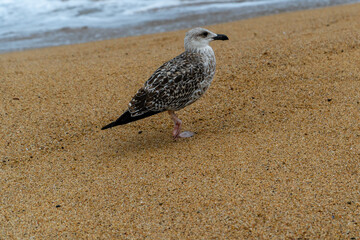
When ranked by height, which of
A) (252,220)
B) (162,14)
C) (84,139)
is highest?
(162,14)

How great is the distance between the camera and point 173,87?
3852mm

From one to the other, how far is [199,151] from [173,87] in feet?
2.42

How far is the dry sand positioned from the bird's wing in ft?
1.70

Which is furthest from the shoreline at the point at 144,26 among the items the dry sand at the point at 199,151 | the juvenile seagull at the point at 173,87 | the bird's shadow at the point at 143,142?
the juvenile seagull at the point at 173,87

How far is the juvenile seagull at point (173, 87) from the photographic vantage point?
385cm

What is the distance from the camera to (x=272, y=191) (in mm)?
3184

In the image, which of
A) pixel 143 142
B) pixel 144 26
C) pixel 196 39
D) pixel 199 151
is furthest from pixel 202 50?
pixel 144 26

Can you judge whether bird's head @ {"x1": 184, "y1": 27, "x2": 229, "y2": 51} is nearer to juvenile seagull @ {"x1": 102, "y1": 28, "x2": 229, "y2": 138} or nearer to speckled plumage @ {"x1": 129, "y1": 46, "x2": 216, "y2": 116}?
juvenile seagull @ {"x1": 102, "y1": 28, "x2": 229, "y2": 138}

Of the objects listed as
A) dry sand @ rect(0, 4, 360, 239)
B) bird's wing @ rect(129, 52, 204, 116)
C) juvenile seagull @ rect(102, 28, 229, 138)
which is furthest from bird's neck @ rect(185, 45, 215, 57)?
dry sand @ rect(0, 4, 360, 239)

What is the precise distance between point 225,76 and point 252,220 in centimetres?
307

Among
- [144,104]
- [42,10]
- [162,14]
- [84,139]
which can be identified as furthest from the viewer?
[42,10]

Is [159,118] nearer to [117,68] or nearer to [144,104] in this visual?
[144,104]

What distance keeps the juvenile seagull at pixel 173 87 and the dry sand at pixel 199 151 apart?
482mm

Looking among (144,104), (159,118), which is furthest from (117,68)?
(144,104)
